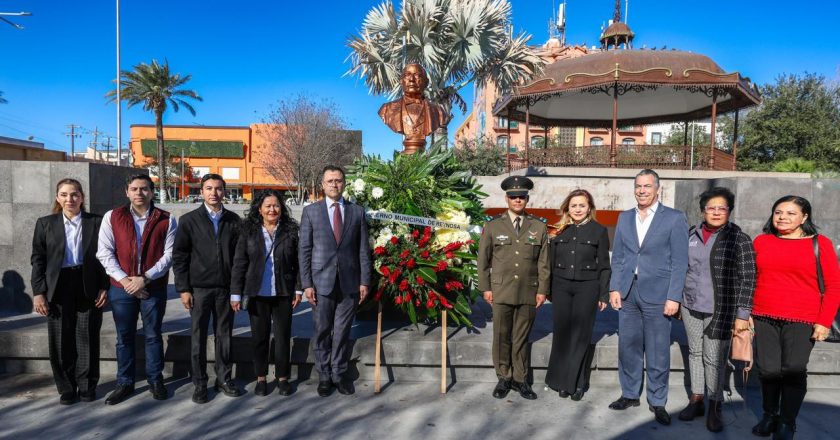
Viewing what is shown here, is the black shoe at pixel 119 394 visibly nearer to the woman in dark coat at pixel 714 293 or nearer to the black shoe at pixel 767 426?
Result: the woman in dark coat at pixel 714 293

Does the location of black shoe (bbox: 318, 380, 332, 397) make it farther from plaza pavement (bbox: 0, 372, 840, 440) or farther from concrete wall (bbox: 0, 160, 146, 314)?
concrete wall (bbox: 0, 160, 146, 314)

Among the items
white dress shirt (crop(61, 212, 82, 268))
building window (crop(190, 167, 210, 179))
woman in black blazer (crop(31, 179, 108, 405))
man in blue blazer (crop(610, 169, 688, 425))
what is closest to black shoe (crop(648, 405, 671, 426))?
man in blue blazer (crop(610, 169, 688, 425))

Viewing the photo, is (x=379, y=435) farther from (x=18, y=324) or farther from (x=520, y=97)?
(x=520, y=97)

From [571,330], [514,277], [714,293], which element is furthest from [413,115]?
[714,293]

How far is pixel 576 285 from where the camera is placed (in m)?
3.74

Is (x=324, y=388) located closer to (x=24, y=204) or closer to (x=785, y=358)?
(x=785, y=358)

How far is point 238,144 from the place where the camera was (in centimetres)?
5122

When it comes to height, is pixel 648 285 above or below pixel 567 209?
below

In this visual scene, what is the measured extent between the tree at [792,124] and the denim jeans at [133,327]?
90.3 feet

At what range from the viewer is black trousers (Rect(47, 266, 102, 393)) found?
3.71 metres

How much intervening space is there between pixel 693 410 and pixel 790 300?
3.71 ft

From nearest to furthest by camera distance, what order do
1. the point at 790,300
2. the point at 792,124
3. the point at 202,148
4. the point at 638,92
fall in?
the point at 790,300 < the point at 638,92 < the point at 792,124 < the point at 202,148

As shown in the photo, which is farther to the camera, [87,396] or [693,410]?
[87,396]

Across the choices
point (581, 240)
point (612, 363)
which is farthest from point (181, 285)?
point (612, 363)
